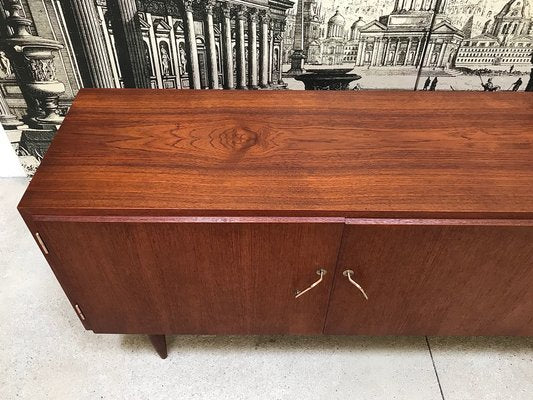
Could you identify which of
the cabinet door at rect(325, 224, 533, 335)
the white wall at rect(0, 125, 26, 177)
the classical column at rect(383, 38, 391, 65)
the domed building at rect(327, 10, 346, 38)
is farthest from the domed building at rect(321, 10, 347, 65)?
the white wall at rect(0, 125, 26, 177)

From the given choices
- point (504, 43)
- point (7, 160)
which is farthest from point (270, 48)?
point (7, 160)

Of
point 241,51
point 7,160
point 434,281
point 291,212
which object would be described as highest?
point 241,51

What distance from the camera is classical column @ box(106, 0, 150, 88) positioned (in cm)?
107

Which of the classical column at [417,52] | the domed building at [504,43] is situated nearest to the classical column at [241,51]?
the classical column at [417,52]

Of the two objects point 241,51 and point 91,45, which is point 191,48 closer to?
point 241,51

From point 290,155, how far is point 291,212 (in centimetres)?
15

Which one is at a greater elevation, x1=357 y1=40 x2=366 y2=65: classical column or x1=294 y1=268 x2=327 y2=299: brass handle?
x1=357 y1=40 x2=366 y2=65: classical column

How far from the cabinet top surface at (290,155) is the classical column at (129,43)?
0.26 metres

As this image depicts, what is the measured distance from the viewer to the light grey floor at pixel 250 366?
3.27 feet

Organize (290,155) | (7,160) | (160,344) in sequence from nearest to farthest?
(290,155) → (160,344) → (7,160)

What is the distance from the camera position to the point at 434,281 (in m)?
0.79

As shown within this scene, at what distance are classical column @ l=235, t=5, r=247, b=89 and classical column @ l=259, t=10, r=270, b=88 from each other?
5cm

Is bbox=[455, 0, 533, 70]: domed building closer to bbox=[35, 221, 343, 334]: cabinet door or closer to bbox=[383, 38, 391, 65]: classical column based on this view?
bbox=[383, 38, 391, 65]: classical column

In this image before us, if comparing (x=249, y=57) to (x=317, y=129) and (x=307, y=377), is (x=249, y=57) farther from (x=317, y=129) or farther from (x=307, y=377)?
(x=307, y=377)
